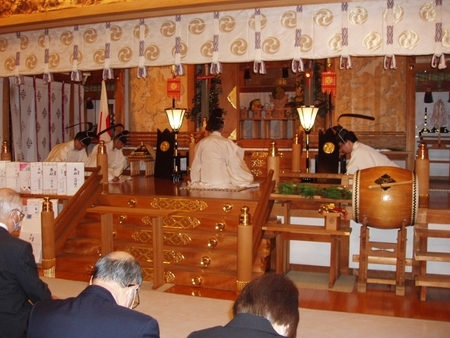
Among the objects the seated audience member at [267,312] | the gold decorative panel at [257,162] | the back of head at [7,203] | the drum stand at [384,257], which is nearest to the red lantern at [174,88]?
the gold decorative panel at [257,162]

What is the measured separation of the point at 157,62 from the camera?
20.1ft

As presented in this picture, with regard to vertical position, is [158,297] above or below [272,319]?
below

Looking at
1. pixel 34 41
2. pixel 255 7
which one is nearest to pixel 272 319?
pixel 255 7

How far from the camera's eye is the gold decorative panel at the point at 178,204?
711cm

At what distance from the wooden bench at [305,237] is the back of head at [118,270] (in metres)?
4.01

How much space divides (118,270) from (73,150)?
8071 mm

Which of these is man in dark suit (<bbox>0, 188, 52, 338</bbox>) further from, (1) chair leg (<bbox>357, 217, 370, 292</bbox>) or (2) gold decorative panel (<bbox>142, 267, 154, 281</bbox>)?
(1) chair leg (<bbox>357, 217, 370, 292</bbox>)

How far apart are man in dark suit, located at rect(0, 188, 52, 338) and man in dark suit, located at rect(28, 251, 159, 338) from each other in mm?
878

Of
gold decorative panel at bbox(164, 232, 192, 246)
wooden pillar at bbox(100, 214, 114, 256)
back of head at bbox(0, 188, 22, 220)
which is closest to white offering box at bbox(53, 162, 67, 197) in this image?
wooden pillar at bbox(100, 214, 114, 256)

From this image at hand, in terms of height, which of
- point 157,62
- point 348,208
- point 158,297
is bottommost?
point 158,297

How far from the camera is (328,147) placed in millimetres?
8656

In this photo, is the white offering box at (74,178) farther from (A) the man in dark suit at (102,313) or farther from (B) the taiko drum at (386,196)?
(A) the man in dark suit at (102,313)

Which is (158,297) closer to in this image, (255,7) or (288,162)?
(255,7)

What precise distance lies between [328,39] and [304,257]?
3014 mm
